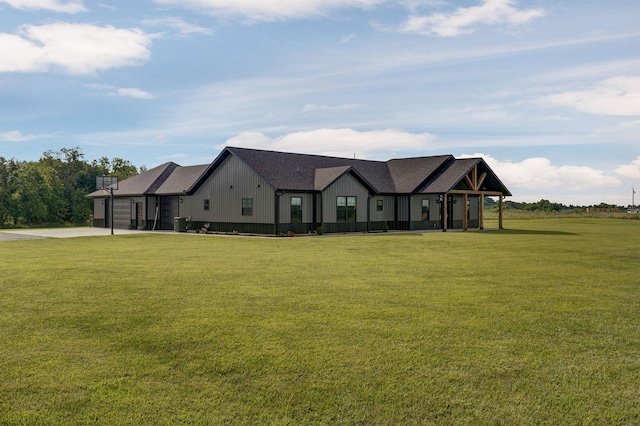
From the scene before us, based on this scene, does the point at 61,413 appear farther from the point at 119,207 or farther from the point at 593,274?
the point at 119,207

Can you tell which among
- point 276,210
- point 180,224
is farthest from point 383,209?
point 180,224

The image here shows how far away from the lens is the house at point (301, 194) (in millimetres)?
32031

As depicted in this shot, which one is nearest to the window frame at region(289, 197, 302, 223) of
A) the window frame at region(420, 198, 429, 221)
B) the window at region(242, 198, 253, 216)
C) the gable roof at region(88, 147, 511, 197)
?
the gable roof at region(88, 147, 511, 197)

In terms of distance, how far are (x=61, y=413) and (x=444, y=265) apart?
11.9 meters

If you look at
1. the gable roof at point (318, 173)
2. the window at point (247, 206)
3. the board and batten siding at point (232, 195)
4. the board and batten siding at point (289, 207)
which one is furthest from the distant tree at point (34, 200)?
the board and batten siding at point (289, 207)

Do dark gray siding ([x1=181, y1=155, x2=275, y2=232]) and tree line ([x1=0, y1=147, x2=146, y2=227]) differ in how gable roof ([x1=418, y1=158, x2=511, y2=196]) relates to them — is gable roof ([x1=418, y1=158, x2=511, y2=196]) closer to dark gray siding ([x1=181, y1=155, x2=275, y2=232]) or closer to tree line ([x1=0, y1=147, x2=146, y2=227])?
dark gray siding ([x1=181, y1=155, x2=275, y2=232])

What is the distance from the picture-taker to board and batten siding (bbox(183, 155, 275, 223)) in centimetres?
3130

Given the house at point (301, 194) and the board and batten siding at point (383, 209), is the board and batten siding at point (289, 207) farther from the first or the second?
the board and batten siding at point (383, 209)

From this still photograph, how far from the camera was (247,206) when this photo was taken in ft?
106

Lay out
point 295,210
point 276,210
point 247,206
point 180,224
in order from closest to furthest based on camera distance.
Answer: point 276,210, point 295,210, point 247,206, point 180,224

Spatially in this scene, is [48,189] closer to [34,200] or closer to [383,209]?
[34,200]

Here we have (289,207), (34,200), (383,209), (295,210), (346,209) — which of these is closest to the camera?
(289,207)

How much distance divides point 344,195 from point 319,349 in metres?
27.9

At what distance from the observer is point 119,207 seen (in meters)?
42.7
